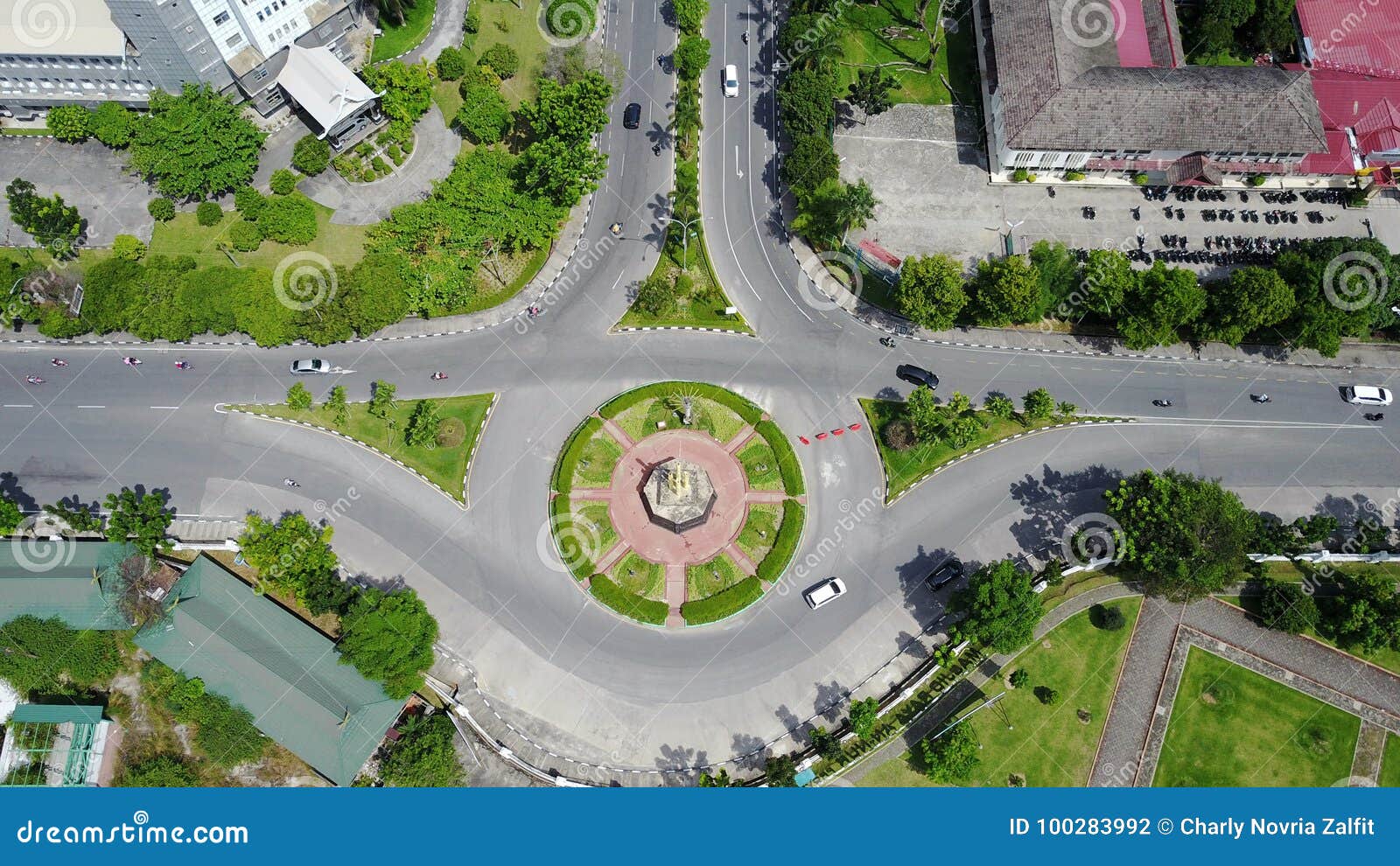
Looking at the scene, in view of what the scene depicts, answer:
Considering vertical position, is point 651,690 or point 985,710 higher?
point 651,690

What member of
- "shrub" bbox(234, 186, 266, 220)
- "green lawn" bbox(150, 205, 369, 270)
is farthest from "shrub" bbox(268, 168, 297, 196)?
"green lawn" bbox(150, 205, 369, 270)

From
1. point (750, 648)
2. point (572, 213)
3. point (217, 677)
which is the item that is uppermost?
point (572, 213)

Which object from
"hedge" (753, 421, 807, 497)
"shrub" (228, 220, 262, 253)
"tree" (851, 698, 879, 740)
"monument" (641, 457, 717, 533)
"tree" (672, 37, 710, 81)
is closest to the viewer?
"tree" (851, 698, 879, 740)

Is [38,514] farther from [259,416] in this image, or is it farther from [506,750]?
[506,750]

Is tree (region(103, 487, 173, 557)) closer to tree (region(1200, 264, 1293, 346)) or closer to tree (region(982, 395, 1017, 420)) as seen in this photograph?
tree (region(982, 395, 1017, 420))

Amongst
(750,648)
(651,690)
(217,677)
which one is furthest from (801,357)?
(217,677)

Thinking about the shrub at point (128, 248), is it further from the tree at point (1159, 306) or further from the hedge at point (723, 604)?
the tree at point (1159, 306)
